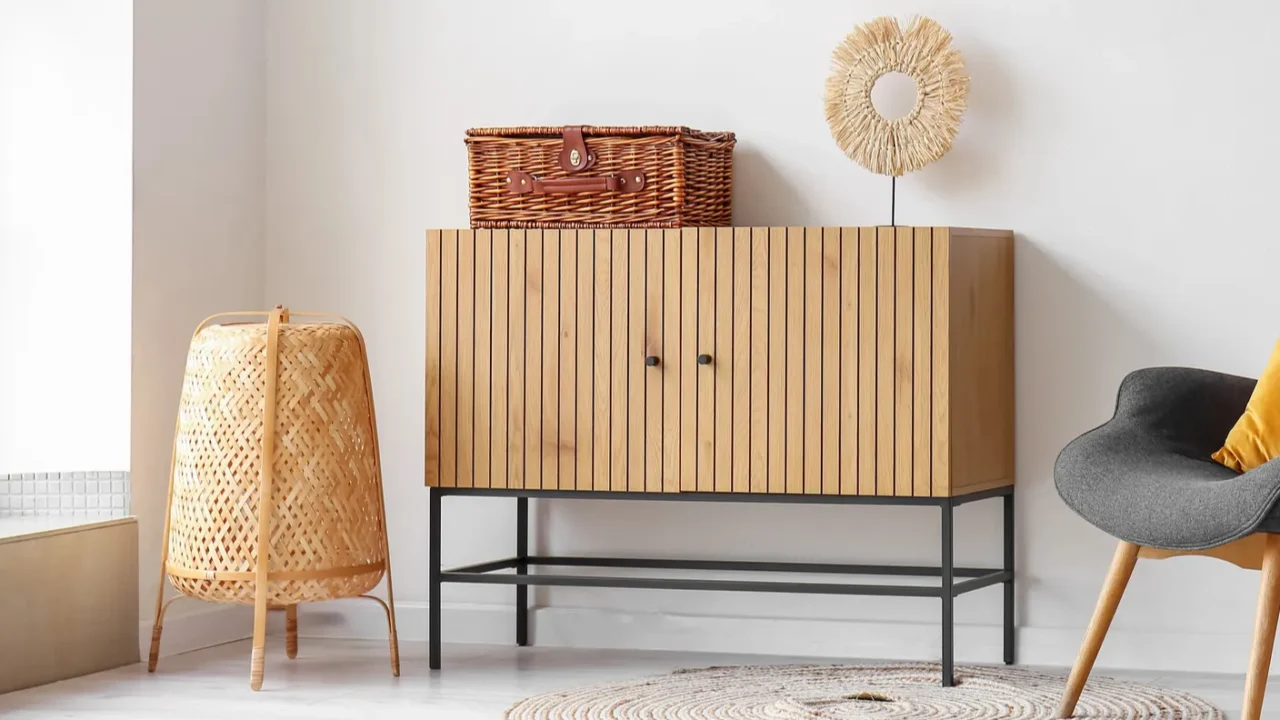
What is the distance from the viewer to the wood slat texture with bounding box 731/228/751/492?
2938 mm

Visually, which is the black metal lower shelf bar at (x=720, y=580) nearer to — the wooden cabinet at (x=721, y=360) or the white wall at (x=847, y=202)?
the white wall at (x=847, y=202)

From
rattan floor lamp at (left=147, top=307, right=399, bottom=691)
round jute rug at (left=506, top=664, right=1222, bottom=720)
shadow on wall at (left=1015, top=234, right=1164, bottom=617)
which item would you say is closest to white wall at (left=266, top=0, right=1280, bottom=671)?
shadow on wall at (left=1015, top=234, right=1164, bottom=617)

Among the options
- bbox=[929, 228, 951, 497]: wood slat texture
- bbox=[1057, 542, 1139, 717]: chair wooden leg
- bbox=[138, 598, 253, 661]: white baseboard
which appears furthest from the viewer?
bbox=[138, 598, 253, 661]: white baseboard

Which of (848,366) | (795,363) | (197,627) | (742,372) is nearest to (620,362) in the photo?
(742,372)

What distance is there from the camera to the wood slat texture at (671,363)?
2.97m

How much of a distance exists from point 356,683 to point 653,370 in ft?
2.75

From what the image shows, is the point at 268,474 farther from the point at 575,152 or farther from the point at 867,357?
the point at 867,357

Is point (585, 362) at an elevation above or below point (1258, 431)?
above

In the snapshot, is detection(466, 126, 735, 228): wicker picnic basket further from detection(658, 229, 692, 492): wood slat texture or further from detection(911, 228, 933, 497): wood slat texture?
detection(911, 228, 933, 497): wood slat texture

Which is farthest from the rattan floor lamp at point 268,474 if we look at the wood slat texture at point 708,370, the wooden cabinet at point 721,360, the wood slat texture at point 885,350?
the wood slat texture at point 885,350

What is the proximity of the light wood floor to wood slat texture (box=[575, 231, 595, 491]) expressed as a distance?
0.41m

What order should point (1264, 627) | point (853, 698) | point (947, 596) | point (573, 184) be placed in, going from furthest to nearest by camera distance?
point (573, 184) → point (947, 596) → point (853, 698) → point (1264, 627)

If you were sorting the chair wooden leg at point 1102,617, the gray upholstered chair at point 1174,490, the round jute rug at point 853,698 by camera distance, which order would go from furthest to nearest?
the round jute rug at point 853,698, the chair wooden leg at point 1102,617, the gray upholstered chair at point 1174,490

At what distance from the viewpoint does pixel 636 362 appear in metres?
2.99
